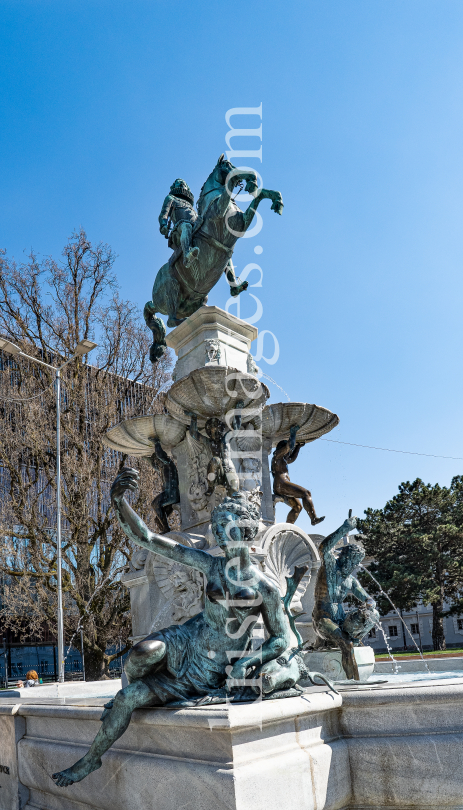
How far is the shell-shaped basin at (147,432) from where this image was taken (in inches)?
339

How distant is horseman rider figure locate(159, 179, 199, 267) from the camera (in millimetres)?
8797

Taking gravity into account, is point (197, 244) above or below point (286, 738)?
above

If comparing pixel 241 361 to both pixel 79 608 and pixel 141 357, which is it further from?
pixel 141 357

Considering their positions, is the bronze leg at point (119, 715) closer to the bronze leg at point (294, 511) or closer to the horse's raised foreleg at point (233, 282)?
the bronze leg at point (294, 511)

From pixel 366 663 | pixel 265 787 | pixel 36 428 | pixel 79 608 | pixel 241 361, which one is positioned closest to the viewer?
pixel 265 787

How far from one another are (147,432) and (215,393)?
163 cm

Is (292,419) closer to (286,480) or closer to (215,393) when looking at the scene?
(286,480)

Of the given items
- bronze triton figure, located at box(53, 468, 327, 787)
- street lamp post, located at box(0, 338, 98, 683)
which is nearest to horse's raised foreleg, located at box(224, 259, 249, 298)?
bronze triton figure, located at box(53, 468, 327, 787)

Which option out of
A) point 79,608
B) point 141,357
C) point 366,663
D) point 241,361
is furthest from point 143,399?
point 366,663

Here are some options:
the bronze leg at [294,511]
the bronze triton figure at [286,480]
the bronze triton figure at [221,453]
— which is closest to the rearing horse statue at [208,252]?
the bronze triton figure at [221,453]

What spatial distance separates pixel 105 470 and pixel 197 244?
13.9m

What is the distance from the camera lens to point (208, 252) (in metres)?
8.91

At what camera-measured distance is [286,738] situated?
10.1 ft

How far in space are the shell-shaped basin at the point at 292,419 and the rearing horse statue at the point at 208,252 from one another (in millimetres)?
2220
